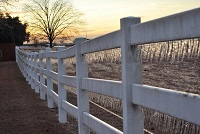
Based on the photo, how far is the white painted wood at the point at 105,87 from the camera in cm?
382

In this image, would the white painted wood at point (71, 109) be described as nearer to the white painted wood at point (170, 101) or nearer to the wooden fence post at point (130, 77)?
the wooden fence post at point (130, 77)

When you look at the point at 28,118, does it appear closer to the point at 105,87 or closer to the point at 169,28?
the point at 105,87

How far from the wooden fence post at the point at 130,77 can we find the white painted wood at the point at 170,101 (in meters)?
0.08

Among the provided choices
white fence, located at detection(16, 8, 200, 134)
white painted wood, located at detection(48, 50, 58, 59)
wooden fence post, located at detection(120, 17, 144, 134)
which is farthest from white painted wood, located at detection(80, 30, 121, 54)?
white painted wood, located at detection(48, 50, 58, 59)

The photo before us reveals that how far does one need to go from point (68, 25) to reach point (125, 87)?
6456cm

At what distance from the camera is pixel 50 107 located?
33.7 feet

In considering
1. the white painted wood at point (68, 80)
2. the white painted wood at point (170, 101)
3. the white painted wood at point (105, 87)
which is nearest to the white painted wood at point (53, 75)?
the white painted wood at point (68, 80)

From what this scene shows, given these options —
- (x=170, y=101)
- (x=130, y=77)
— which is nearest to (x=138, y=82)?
(x=130, y=77)

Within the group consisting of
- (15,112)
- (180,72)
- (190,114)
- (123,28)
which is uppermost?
(123,28)

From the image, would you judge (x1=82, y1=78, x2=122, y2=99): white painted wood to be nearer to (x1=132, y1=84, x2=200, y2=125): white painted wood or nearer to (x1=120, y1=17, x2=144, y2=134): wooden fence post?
(x1=120, y1=17, x2=144, y2=134): wooden fence post

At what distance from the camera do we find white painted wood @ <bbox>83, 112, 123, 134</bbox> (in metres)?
4.10

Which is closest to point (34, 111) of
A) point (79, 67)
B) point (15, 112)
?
point (15, 112)

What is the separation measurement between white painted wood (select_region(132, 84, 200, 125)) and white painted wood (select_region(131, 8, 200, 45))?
0.37 m

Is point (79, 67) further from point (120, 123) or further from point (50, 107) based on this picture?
point (50, 107)
